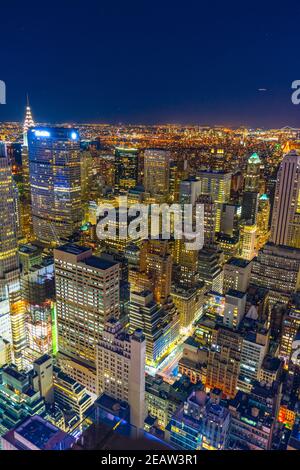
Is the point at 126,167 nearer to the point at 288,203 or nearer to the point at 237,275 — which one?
the point at 288,203

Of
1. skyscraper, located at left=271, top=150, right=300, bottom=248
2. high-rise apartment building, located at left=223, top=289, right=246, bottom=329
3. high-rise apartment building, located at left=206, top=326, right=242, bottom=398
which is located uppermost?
skyscraper, located at left=271, top=150, right=300, bottom=248

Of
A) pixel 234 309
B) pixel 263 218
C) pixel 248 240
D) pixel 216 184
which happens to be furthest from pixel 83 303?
pixel 216 184

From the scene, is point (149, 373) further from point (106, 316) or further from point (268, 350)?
point (268, 350)

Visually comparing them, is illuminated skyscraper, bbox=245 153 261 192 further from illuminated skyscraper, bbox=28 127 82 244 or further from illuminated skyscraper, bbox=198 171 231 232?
illuminated skyscraper, bbox=28 127 82 244

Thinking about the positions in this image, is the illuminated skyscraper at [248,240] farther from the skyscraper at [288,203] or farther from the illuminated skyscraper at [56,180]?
the illuminated skyscraper at [56,180]

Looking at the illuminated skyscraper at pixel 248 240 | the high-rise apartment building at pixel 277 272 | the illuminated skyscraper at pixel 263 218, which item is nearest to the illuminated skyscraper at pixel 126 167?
the illuminated skyscraper at pixel 263 218

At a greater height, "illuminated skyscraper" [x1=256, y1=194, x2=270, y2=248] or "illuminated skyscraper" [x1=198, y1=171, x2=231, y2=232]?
"illuminated skyscraper" [x1=198, y1=171, x2=231, y2=232]

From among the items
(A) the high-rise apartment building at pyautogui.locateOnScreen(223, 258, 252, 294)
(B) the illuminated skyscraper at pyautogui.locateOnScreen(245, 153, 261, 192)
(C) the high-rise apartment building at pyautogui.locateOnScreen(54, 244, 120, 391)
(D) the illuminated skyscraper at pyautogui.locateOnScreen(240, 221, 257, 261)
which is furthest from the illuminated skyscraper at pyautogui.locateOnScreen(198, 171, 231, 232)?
(C) the high-rise apartment building at pyautogui.locateOnScreen(54, 244, 120, 391)

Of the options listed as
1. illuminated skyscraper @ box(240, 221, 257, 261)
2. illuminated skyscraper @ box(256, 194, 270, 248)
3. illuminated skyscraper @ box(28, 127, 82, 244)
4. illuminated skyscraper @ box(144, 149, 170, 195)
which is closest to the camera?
illuminated skyscraper @ box(240, 221, 257, 261)
